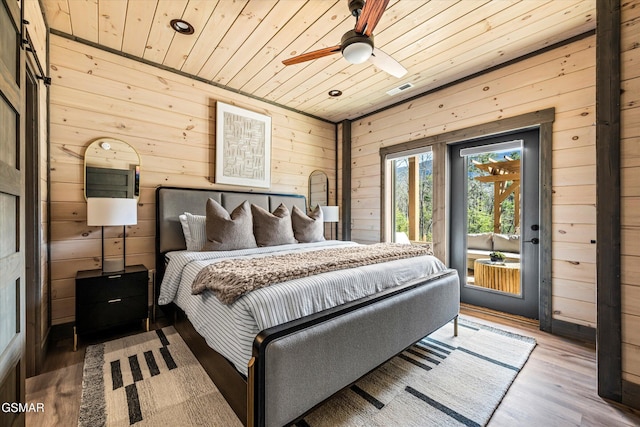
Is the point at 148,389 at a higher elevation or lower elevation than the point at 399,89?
lower

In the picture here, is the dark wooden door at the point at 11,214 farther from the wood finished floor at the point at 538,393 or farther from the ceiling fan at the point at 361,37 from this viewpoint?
the ceiling fan at the point at 361,37

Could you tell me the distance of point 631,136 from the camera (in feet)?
5.48

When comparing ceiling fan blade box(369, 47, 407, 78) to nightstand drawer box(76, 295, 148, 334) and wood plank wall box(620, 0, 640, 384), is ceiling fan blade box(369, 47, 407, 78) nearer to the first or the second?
wood plank wall box(620, 0, 640, 384)

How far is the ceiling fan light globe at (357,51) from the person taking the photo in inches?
78.7

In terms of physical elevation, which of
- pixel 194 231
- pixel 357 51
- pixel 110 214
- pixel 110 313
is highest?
pixel 357 51

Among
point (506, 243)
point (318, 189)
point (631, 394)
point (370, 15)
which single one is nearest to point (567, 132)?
point (506, 243)

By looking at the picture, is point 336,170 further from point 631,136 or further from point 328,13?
point 631,136

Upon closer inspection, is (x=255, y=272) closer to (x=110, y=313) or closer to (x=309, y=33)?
(x=110, y=313)

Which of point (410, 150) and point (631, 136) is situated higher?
point (410, 150)

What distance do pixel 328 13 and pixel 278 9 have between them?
408mm

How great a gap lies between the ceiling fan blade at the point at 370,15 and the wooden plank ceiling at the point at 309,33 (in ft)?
1.31

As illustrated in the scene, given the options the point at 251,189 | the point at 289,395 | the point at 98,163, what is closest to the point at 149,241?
the point at 98,163

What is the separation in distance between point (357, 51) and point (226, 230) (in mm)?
1935

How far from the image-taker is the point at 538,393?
1762mm
